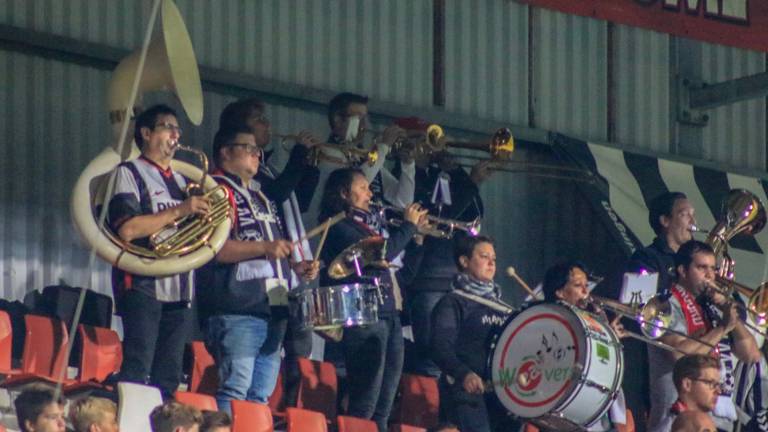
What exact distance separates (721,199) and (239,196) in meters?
5.00

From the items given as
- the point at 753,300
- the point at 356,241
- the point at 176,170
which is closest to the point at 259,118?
the point at 176,170

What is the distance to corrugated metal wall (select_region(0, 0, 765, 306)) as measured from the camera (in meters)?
11.3

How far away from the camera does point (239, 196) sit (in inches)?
400

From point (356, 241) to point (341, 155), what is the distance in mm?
822

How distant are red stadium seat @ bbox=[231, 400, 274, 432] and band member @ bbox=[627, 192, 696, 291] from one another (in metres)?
3.03

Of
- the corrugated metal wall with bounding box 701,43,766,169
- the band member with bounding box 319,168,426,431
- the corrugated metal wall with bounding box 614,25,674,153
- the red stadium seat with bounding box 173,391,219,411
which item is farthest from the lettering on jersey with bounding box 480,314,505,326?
the corrugated metal wall with bounding box 701,43,766,169

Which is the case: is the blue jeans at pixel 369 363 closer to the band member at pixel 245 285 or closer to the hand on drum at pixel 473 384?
the hand on drum at pixel 473 384

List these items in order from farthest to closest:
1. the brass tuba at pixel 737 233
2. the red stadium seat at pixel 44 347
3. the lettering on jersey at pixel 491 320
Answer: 1. the brass tuba at pixel 737 233
2. the lettering on jersey at pixel 491 320
3. the red stadium seat at pixel 44 347

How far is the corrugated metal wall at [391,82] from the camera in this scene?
37.0 feet

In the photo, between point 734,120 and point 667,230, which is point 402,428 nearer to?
point 667,230

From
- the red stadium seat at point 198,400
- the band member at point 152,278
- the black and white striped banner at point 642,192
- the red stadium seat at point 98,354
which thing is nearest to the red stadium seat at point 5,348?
the red stadium seat at point 98,354

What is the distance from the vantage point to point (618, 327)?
11297mm

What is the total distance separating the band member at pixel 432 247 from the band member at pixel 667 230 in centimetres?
104

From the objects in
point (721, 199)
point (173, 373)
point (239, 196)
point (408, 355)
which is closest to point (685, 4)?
point (721, 199)
